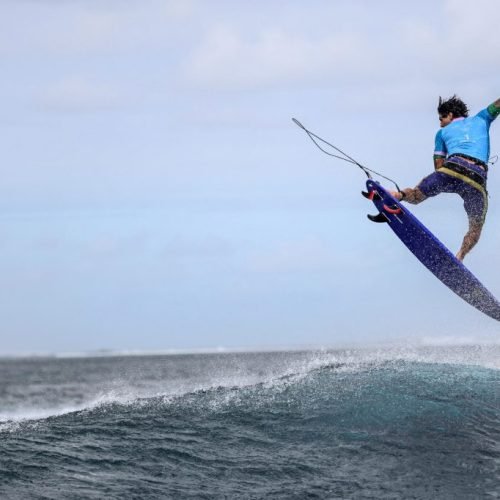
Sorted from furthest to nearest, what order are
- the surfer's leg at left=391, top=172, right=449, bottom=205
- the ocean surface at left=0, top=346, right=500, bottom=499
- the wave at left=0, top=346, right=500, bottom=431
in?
the wave at left=0, top=346, right=500, bottom=431 < the surfer's leg at left=391, top=172, right=449, bottom=205 < the ocean surface at left=0, top=346, right=500, bottom=499

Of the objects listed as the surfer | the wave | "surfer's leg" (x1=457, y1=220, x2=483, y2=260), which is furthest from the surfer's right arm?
the wave

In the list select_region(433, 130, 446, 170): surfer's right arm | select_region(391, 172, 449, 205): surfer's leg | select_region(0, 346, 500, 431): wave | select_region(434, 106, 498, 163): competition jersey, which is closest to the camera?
select_region(434, 106, 498, 163): competition jersey

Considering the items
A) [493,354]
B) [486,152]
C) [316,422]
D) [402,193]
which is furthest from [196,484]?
[493,354]

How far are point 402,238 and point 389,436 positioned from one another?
414 centimetres

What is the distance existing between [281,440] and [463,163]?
17.7 ft

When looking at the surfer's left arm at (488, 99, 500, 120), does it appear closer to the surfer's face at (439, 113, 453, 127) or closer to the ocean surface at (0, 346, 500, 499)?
the surfer's face at (439, 113, 453, 127)

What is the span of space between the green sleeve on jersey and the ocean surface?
14.9 feet

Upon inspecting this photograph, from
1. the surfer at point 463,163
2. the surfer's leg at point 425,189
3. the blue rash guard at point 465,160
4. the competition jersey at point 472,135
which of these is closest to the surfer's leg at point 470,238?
the surfer at point 463,163

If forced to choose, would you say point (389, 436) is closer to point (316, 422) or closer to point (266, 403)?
point (316, 422)

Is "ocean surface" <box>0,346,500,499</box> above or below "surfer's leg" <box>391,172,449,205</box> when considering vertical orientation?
below

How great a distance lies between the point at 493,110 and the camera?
545 inches

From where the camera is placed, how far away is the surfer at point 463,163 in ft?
45.8

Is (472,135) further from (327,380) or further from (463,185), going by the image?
(327,380)

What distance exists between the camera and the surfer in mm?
13969
